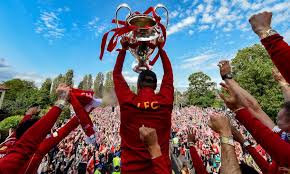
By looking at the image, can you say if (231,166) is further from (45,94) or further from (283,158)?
(45,94)

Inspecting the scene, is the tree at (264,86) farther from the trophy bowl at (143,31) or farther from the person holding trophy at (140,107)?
the person holding trophy at (140,107)


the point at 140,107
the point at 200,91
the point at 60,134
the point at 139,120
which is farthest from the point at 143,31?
the point at 200,91

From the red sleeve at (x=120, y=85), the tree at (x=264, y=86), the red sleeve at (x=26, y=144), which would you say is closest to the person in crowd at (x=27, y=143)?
the red sleeve at (x=26, y=144)

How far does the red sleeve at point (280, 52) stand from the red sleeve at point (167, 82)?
1429mm

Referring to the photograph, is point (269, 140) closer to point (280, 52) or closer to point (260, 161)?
point (280, 52)

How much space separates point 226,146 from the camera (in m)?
1.83

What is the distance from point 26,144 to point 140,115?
1.14m

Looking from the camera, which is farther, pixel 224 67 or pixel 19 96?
pixel 19 96

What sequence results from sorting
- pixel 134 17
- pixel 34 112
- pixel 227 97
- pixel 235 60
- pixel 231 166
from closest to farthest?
pixel 231 166, pixel 227 97, pixel 134 17, pixel 34 112, pixel 235 60

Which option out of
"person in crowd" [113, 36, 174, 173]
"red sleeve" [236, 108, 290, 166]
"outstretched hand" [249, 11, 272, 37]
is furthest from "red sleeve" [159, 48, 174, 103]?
"outstretched hand" [249, 11, 272, 37]

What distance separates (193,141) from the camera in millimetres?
3746

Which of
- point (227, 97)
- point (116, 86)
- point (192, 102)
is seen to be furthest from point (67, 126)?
point (192, 102)

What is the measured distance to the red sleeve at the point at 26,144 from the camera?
2344mm

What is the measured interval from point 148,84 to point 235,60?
45.4m
